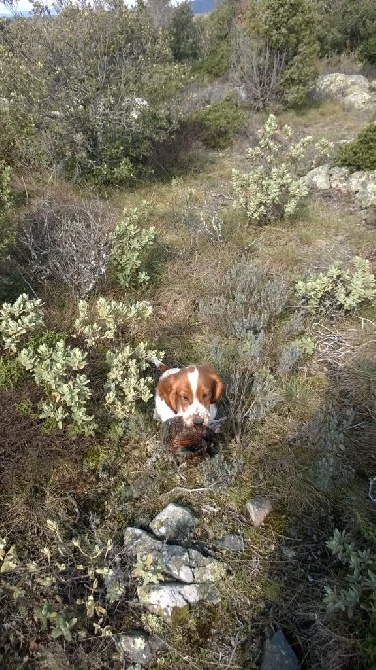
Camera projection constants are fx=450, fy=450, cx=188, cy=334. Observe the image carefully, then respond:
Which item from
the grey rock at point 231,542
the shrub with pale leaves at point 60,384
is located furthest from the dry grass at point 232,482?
the shrub with pale leaves at point 60,384

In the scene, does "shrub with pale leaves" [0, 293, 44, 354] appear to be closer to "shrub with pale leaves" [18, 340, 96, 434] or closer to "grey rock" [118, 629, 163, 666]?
"shrub with pale leaves" [18, 340, 96, 434]

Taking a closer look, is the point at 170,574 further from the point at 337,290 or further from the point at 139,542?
the point at 337,290

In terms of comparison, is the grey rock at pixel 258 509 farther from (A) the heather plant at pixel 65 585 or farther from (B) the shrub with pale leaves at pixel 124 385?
(B) the shrub with pale leaves at pixel 124 385

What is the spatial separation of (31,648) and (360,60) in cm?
1659

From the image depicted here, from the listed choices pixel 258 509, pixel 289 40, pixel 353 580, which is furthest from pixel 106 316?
pixel 289 40

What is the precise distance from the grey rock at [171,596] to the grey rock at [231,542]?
240 millimetres

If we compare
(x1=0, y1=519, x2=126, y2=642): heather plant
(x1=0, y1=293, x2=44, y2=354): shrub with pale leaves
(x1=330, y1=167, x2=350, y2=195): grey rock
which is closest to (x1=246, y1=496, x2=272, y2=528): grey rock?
(x1=0, y1=519, x2=126, y2=642): heather plant

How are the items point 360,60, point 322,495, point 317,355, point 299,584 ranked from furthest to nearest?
point 360,60, point 317,355, point 322,495, point 299,584

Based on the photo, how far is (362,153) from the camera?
21.3 ft

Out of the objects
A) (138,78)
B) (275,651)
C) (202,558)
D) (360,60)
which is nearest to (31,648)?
(202,558)

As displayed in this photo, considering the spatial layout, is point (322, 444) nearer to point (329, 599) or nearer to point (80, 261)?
point (329, 599)

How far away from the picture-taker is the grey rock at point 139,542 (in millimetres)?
2379

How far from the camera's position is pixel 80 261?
4121mm

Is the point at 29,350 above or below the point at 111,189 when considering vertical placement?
below
